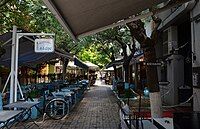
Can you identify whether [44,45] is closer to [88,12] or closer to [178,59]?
[88,12]

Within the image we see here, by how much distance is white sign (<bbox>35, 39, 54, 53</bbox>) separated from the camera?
11.7m

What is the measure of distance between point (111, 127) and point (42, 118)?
3094mm

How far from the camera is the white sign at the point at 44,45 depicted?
1165 cm

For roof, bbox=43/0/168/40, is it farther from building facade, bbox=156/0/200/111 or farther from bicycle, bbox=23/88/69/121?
building facade, bbox=156/0/200/111

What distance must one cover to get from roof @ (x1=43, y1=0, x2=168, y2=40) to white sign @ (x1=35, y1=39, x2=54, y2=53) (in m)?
3.78

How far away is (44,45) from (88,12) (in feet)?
19.9

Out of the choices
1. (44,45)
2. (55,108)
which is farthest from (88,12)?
(55,108)

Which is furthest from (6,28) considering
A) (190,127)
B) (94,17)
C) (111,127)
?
(190,127)

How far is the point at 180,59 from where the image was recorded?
53.7 ft

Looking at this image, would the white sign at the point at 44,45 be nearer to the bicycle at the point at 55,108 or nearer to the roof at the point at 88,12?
the bicycle at the point at 55,108

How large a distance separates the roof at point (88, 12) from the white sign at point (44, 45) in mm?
3780

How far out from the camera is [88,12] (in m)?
5.86

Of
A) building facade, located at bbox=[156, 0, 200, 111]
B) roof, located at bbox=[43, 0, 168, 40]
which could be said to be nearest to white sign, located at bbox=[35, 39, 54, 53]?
roof, located at bbox=[43, 0, 168, 40]

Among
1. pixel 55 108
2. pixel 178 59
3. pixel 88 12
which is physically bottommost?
pixel 55 108
